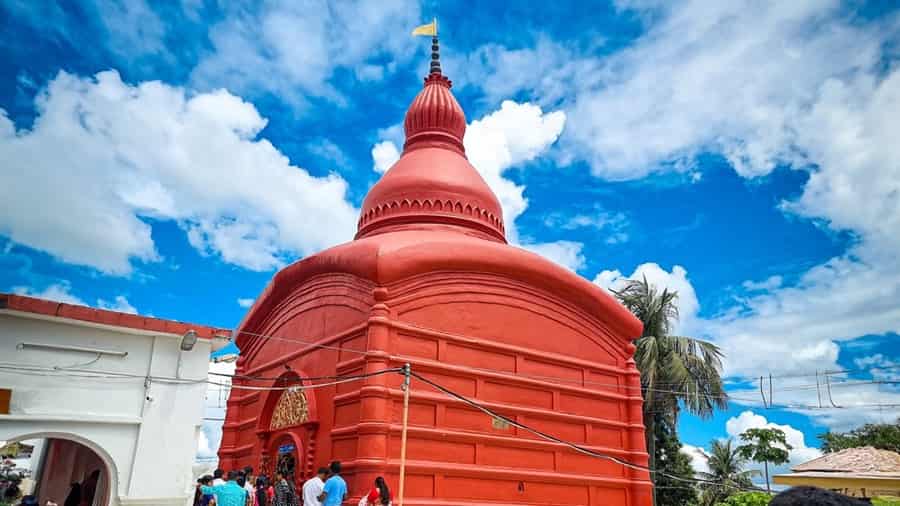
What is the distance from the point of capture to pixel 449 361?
10586mm

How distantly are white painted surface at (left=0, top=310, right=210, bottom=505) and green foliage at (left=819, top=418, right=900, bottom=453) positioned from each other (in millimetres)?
30488

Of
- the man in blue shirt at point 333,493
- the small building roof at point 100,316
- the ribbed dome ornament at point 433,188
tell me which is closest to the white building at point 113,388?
the small building roof at point 100,316

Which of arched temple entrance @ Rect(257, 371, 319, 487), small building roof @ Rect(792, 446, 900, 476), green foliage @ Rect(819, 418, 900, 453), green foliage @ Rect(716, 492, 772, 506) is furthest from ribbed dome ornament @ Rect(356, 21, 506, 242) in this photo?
green foliage @ Rect(819, 418, 900, 453)

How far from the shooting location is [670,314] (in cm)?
2034

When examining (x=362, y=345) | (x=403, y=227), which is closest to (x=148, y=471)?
(x=362, y=345)

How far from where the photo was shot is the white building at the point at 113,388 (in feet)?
25.4

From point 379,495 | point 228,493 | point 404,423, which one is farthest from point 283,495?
point 404,423

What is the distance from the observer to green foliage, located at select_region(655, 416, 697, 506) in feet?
61.9

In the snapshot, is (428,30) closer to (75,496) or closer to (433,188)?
(433,188)

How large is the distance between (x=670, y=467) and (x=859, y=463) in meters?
7.16

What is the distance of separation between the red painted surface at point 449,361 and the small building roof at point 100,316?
2378mm

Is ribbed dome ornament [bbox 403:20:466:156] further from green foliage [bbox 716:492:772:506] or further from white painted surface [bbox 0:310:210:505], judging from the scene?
green foliage [bbox 716:492:772:506]

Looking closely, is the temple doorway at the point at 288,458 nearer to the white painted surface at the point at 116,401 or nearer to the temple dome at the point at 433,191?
the white painted surface at the point at 116,401

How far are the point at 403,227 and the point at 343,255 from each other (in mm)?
2617
